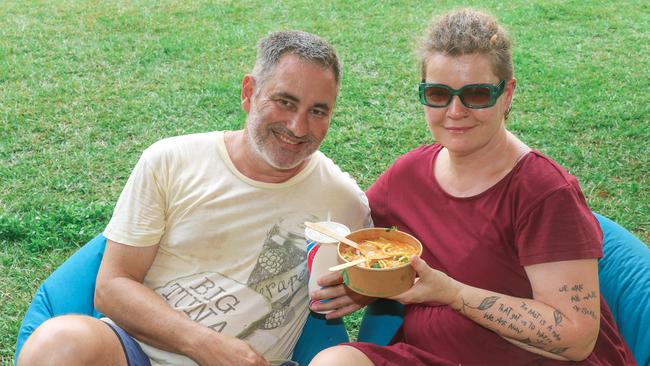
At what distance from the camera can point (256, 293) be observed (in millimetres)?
2602

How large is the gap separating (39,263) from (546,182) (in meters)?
3.06

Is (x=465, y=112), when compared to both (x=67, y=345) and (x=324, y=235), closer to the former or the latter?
(x=324, y=235)

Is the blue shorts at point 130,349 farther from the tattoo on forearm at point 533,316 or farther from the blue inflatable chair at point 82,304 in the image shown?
the tattoo on forearm at point 533,316

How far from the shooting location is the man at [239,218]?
8.28ft

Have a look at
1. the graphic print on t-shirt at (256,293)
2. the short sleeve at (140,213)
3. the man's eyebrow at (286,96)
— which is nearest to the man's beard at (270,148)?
the man's eyebrow at (286,96)

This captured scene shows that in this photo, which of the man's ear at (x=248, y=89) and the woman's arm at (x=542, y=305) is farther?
the man's ear at (x=248, y=89)

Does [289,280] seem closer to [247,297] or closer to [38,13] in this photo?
[247,297]

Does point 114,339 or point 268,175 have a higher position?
point 268,175

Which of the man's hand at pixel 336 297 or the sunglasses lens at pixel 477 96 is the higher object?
the sunglasses lens at pixel 477 96

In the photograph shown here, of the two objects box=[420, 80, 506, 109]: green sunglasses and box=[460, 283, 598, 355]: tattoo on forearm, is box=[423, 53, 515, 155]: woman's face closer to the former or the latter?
box=[420, 80, 506, 109]: green sunglasses

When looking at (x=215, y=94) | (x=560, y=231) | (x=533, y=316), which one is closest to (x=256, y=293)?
(x=533, y=316)

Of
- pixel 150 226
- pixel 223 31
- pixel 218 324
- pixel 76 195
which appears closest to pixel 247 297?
pixel 218 324

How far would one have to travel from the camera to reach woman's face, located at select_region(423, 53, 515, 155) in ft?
7.54

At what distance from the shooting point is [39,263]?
4074 millimetres
